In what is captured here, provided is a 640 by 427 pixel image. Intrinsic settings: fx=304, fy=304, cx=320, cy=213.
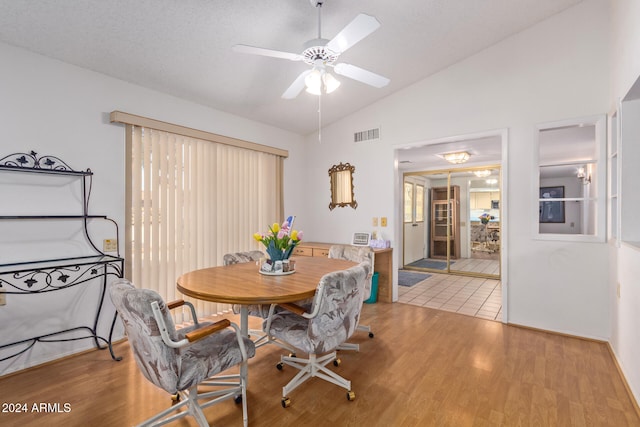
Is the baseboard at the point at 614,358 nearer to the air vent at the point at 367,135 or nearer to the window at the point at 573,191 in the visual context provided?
the window at the point at 573,191

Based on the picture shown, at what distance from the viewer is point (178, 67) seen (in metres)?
2.94

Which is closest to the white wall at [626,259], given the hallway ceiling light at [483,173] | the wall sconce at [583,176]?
the wall sconce at [583,176]

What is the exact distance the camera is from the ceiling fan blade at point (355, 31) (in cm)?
176

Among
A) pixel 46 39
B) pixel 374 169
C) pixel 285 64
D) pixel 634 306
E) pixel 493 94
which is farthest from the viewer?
pixel 374 169

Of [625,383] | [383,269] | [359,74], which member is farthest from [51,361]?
[625,383]

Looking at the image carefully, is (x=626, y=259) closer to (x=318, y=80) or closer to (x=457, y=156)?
(x=318, y=80)

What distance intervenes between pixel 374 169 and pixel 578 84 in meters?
2.34

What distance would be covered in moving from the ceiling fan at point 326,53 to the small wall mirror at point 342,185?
7.19ft

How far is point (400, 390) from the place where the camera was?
2.13 m

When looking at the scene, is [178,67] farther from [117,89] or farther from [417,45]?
[417,45]

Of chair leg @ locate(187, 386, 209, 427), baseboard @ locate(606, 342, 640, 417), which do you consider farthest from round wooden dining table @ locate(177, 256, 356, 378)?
baseboard @ locate(606, 342, 640, 417)

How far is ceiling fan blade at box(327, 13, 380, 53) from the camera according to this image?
176 centimetres

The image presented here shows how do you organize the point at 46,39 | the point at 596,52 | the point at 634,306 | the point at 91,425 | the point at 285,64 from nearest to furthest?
the point at 91,425 → the point at 634,306 → the point at 46,39 → the point at 596,52 → the point at 285,64

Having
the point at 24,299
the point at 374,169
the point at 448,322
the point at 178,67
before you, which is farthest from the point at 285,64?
the point at 448,322
